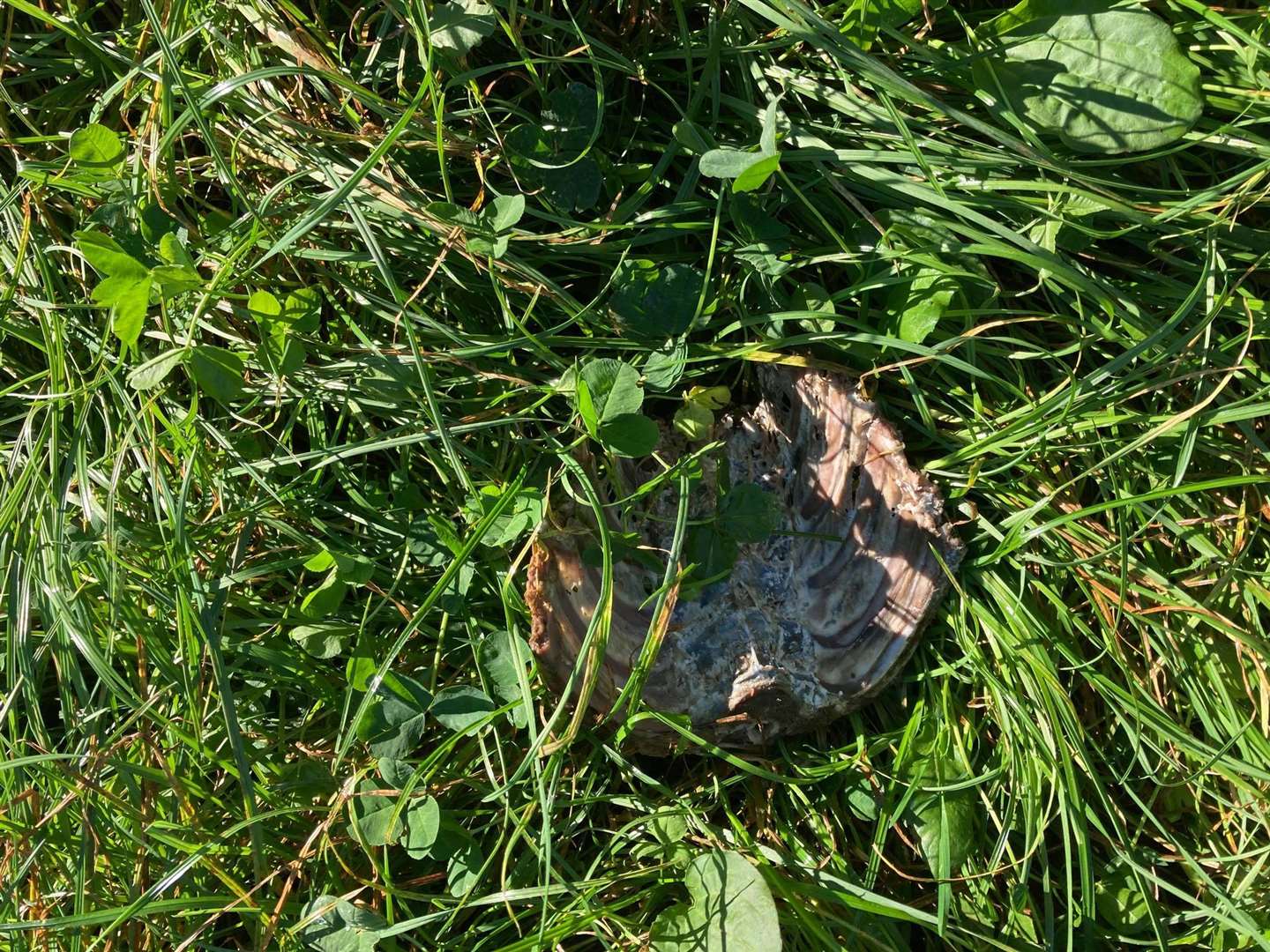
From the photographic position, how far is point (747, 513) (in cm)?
171

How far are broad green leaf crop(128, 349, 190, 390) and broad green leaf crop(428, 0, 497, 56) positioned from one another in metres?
0.69

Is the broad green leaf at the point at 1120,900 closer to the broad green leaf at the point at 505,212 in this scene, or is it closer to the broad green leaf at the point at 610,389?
the broad green leaf at the point at 610,389

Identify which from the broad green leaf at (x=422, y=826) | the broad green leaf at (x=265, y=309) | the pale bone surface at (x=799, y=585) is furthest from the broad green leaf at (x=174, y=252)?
the broad green leaf at (x=422, y=826)

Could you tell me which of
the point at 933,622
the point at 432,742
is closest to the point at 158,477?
the point at 432,742

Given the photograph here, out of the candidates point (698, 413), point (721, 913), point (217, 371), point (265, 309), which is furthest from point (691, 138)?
point (721, 913)

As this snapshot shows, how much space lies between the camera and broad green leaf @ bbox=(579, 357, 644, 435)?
1.60 metres

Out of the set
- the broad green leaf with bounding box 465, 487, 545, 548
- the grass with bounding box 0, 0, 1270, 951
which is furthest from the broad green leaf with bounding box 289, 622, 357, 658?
the broad green leaf with bounding box 465, 487, 545, 548

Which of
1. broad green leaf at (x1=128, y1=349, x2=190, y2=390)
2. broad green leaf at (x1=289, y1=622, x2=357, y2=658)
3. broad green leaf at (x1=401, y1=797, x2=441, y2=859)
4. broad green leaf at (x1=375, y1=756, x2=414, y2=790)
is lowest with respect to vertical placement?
broad green leaf at (x1=401, y1=797, x2=441, y2=859)

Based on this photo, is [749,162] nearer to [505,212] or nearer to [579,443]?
[505,212]

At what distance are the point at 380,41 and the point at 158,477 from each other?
0.88m

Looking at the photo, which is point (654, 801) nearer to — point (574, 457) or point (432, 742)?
point (432, 742)

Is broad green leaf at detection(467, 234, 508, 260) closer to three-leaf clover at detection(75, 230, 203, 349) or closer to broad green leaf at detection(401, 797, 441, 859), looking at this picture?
three-leaf clover at detection(75, 230, 203, 349)

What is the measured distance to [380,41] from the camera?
1.76 m

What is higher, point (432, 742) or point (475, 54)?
point (475, 54)
